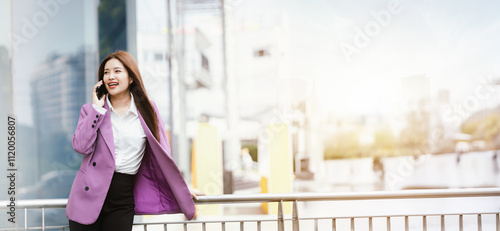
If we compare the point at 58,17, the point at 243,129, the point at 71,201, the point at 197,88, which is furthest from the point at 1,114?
the point at 197,88

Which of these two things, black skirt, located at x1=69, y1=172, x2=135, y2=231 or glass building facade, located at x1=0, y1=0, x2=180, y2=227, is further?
glass building facade, located at x1=0, y1=0, x2=180, y2=227

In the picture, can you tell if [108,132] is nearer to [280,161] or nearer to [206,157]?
[206,157]

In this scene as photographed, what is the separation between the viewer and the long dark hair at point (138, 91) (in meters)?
1.67

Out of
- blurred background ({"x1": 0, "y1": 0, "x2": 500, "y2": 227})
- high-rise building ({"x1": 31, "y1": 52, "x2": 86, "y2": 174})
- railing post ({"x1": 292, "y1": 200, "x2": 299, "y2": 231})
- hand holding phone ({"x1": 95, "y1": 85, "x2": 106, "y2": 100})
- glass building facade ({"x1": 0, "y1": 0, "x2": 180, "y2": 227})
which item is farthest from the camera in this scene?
blurred background ({"x1": 0, "y1": 0, "x2": 500, "y2": 227})

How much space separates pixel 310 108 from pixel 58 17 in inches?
202

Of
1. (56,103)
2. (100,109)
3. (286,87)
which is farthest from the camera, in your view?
(286,87)

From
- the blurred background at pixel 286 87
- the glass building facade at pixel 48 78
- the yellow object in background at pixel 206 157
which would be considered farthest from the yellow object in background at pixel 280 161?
the glass building facade at pixel 48 78

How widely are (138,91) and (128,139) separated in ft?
0.68

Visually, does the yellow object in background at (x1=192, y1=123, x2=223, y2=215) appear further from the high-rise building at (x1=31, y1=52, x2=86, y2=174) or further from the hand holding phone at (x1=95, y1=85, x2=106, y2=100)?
the hand holding phone at (x1=95, y1=85, x2=106, y2=100)

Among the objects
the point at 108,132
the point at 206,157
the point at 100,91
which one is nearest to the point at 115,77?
the point at 100,91

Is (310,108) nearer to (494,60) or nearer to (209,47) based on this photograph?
(209,47)

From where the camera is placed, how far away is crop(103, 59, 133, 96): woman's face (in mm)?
1635

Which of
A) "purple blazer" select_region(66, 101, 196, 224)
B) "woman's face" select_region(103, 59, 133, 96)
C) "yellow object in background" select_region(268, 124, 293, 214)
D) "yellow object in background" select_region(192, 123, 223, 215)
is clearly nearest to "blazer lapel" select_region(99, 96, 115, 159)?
"purple blazer" select_region(66, 101, 196, 224)

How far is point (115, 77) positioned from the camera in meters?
1.63
